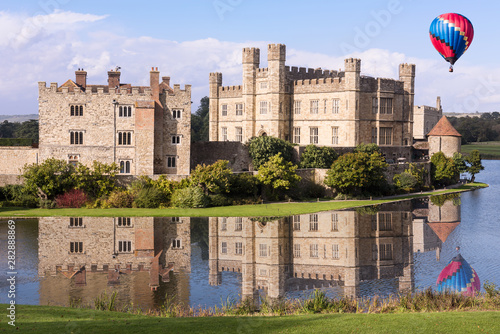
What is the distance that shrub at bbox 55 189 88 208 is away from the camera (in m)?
41.4

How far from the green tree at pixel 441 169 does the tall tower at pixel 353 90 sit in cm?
945

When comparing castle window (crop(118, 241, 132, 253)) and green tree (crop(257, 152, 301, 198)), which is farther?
green tree (crop(257, 152, 301, 198))

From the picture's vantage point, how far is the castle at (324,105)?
190 feet

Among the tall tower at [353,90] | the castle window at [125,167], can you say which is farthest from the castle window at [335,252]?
the tall tower at [353,90]

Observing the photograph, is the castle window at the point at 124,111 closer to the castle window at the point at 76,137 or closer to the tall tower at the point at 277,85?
the castle window at the point at 76,137

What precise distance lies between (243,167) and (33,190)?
18212 millimetres

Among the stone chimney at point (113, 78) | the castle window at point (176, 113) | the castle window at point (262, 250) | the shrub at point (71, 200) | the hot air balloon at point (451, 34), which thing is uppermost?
the hot air balloon at point (451, 34)

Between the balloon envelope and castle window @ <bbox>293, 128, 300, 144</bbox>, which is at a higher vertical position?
the balloon envelope

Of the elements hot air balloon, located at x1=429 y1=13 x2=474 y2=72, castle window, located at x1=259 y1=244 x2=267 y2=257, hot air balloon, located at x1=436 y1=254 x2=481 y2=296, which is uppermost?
hot air balloon, located at x1=429 y1=13 x2=474 y2=72

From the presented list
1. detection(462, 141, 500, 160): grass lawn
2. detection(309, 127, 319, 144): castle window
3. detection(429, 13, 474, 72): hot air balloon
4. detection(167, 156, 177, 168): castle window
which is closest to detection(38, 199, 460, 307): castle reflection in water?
detection(167, 156, 177, 168): castle window

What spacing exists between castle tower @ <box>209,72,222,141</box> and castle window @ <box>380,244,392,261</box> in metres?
36.7

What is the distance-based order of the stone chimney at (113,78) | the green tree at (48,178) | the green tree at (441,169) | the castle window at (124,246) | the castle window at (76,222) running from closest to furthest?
the castle window at (124,246) < the castle window at (76,222) < the green tree at (48,178) < the stone chimney at (113,78) < the green tree at (441,169)

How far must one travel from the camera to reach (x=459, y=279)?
968 inches

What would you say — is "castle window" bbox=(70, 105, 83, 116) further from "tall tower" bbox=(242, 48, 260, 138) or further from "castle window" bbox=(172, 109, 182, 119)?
"tall tower" bbox=(242, 48, 260, 138)
